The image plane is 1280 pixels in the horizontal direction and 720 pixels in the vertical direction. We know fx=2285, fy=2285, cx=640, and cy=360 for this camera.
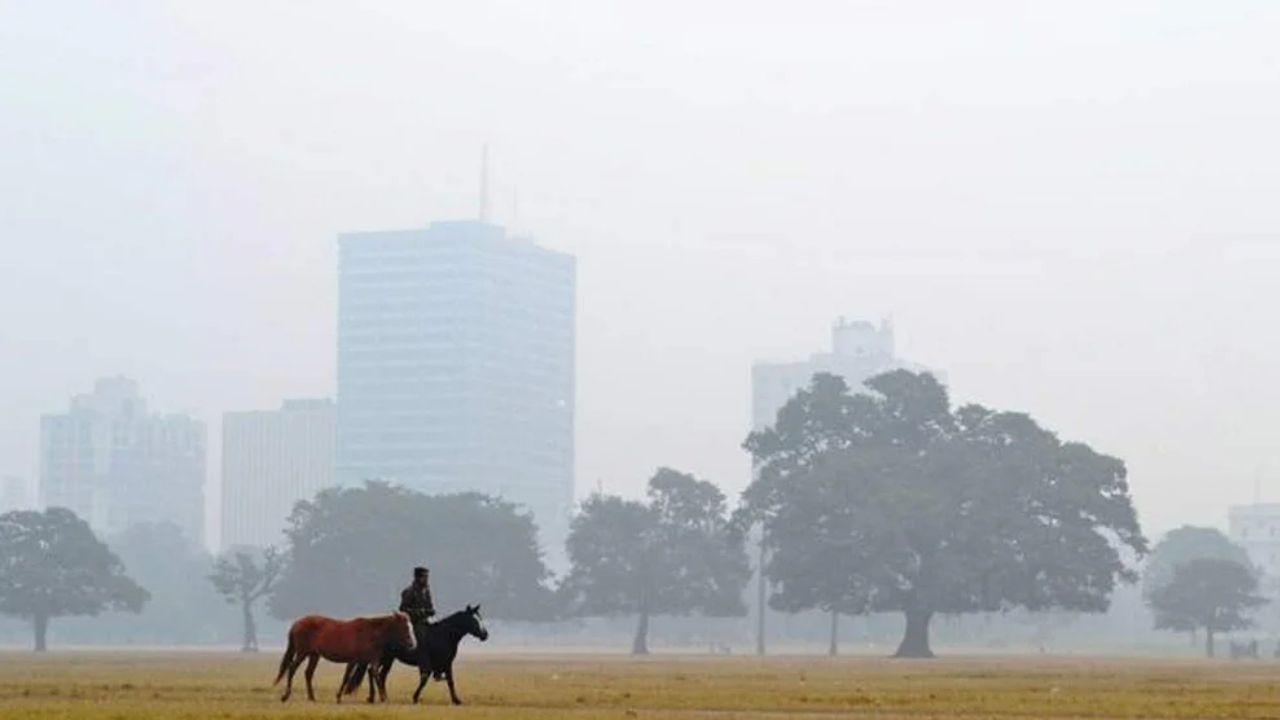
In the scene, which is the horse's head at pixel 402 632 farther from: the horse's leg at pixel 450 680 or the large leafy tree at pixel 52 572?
the large leafy tree at pixel 52 572

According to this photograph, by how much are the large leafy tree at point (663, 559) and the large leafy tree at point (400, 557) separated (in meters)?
4.72

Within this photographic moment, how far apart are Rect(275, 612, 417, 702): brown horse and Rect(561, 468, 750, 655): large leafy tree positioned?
9775 cm

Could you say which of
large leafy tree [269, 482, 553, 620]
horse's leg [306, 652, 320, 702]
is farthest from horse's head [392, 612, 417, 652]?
large leafy tree [269, 482, 553, 620]

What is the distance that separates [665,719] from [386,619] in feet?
23.3

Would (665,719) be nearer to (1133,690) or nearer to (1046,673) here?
(1133,690)

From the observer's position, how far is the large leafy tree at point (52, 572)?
145750mm

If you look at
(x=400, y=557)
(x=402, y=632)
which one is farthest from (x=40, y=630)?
(x=402, y=632)

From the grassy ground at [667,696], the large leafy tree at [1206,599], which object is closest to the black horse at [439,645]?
the grassy ground at [667,696]

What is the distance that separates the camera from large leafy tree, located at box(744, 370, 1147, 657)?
11569 centimetres

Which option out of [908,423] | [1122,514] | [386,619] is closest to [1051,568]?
[1122,514]

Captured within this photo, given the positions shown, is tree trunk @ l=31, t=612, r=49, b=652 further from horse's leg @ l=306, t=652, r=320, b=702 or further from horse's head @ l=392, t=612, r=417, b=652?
horse's head @ l=392, t=612, r=417, b=652

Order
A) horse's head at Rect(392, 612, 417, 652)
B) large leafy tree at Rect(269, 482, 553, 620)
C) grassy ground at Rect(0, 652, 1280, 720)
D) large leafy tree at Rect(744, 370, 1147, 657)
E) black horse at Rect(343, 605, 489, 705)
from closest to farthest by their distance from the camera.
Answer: grassy ground at Rect(0, 652, 1280, 720) < horse's head at Rect(392, 612, 417, 652) < black horse at Rect(343, 605, 489, 705) < large leafy tree at Rect(744, 370, 1147, 657) < large leafy tree at Rect(269, 482, 553, 620)

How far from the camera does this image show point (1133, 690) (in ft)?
184

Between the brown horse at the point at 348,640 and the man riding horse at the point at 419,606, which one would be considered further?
the man riding horse at the point at 419,606
